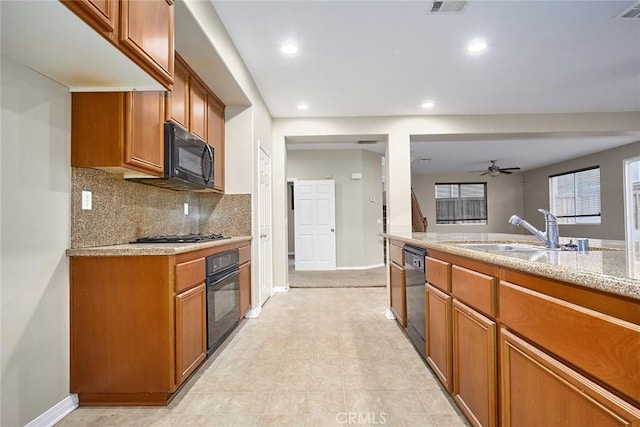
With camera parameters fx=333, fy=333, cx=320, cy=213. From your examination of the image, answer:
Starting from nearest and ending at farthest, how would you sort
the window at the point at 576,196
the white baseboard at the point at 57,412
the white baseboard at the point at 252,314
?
the white baseboard at the point at 57,412 < the white baseboard at the point at 252,314 < the window at the point at 576,196

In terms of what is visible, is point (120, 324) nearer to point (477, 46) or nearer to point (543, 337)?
point (543, 337)

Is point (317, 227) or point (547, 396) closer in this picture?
point (547, 396)

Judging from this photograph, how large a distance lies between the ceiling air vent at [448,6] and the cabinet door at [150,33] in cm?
178

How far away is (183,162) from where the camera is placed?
2512 mm

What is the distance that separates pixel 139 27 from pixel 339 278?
4922mm

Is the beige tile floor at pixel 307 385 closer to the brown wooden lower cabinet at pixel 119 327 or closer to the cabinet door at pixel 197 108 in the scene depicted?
the brown wooden lower cabinet at pixel 119 327

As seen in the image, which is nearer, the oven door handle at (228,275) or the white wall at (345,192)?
the oven door handle at (228,275)

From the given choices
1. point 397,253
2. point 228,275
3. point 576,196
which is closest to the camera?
point 228,275

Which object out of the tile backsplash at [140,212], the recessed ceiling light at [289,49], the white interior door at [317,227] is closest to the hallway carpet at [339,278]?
the white interior door at [317,227]

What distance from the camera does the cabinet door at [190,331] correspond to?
194cm

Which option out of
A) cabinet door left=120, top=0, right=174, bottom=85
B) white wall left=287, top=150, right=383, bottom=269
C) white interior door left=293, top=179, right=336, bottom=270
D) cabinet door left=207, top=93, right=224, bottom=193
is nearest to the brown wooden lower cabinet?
cabinet door left=120, top=0, right=174, bottom=85

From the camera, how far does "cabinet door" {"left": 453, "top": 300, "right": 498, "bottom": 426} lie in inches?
53.1

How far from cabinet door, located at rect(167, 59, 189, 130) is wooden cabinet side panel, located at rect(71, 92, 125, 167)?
1.79 ft

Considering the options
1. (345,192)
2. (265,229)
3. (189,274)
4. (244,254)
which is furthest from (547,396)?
(345,192)
